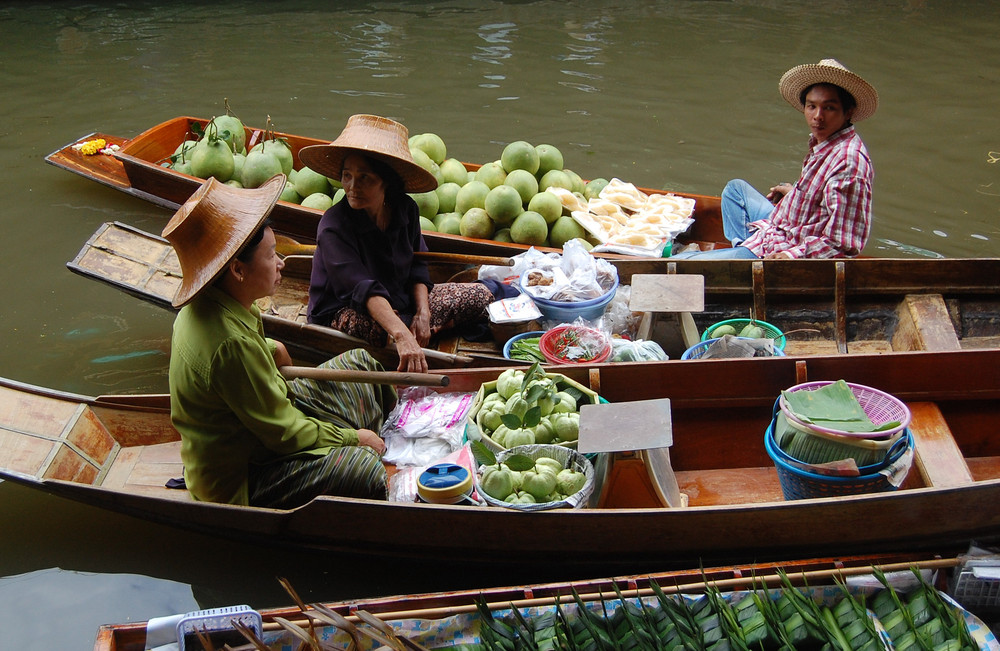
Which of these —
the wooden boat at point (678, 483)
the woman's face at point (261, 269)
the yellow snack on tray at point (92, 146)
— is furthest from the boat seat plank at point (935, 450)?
the yellow snack on tray at point (92, 146)

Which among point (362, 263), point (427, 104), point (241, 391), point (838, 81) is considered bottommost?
point (427, 104)

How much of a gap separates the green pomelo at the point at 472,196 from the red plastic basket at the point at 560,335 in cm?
148

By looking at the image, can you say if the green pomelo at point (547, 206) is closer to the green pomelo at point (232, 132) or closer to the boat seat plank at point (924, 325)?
the boat seat plank at point (924, 325)

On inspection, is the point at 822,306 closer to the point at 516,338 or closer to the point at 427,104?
the point at 516,338

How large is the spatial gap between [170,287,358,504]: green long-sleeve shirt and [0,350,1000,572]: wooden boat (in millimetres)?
160

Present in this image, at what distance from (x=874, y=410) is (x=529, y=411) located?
121cm

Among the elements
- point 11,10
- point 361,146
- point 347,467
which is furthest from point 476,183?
point 11,10

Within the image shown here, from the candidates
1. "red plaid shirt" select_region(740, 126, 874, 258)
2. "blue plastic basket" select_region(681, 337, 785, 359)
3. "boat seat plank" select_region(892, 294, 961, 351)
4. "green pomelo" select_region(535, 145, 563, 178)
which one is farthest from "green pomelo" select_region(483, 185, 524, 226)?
"boat seat plank" select_region(892, 294, 961, 351)

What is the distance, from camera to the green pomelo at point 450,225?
15.6 ft

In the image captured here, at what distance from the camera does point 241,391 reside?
97.7 inches

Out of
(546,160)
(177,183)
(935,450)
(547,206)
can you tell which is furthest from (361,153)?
(935,450)

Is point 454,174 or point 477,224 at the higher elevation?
point 454,174

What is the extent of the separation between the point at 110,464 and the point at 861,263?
11.5 ft

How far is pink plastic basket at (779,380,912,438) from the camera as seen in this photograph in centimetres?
247
